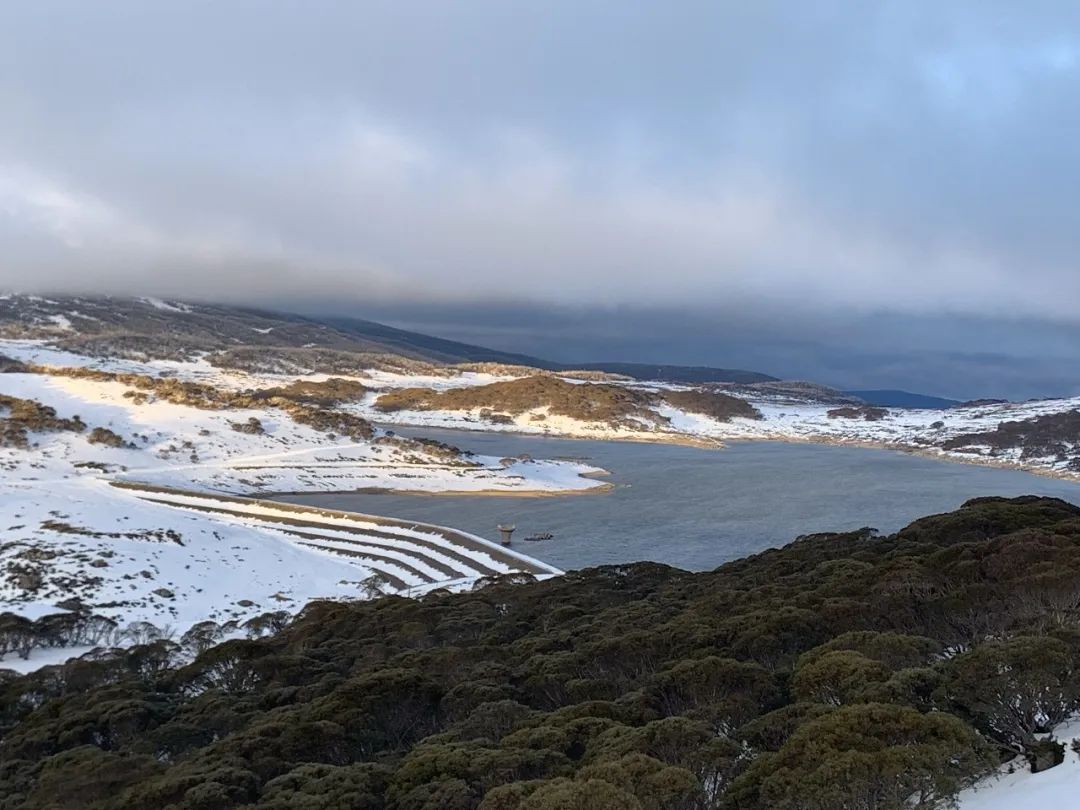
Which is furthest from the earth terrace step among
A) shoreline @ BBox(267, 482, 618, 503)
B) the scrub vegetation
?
the scrub vegetation

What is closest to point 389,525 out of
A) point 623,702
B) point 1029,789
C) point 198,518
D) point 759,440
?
point 198,518

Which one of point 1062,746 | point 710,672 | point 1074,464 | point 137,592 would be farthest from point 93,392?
point 1074,464

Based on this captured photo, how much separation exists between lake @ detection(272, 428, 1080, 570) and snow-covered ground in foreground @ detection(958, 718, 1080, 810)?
2409cm

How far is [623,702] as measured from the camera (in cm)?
837

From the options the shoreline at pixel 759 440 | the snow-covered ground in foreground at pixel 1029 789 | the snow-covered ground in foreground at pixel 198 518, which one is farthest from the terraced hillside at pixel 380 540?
the shoreline at pixel 759 440

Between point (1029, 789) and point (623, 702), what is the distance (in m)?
4.03

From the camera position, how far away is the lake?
34.5 m

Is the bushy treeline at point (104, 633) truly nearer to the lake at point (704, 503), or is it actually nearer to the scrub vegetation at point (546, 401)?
the lake at point (704, 503)

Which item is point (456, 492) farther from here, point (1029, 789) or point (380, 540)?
point (1029, 789)

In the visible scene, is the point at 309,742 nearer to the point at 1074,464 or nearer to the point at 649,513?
the point at 649,513

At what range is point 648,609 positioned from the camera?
14852mm

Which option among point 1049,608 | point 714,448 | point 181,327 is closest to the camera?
point 1049,608

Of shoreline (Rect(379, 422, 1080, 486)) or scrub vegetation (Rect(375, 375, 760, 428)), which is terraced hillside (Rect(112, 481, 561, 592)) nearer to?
shoreline (Rect(379, 422, 1080, 486))

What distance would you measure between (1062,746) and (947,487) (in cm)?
5814
